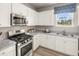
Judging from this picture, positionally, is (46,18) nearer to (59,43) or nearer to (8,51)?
(59,43)

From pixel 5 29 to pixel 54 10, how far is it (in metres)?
2.11

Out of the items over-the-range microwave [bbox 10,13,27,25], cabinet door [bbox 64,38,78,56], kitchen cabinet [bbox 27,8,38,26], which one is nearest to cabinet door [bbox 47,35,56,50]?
cabinet door [bbox 64,38,78,56]

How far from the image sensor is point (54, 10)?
124 inches

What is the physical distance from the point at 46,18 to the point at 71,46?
152 centimetres

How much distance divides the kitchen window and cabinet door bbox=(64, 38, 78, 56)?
85cm

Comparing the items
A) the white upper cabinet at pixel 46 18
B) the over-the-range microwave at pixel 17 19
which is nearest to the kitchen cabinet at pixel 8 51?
the over-the-range microwave at pixel 17 19

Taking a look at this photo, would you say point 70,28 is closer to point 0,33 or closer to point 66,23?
point 66,23

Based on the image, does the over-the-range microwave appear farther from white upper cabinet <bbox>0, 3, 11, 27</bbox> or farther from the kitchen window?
the kitchen window

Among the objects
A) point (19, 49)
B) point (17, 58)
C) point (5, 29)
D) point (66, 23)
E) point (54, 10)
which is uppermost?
point (54, 10)

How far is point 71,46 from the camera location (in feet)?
7.70

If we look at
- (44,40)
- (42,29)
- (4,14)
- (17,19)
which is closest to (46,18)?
(42,29)

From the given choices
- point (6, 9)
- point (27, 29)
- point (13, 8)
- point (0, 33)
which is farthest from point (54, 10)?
point (0, 33)

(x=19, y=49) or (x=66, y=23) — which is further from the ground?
(x=66, y=23)

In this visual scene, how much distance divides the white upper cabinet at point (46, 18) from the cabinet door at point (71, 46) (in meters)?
1.05
